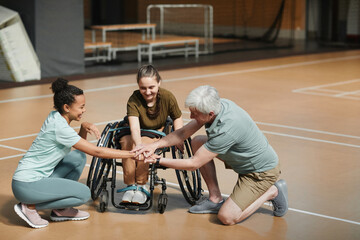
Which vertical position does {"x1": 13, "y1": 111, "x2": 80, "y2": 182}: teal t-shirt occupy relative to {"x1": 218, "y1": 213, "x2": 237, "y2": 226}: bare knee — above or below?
above

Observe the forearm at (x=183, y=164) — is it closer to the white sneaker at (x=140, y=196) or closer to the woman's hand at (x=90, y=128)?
the white sneaker at (x=140, y=196)

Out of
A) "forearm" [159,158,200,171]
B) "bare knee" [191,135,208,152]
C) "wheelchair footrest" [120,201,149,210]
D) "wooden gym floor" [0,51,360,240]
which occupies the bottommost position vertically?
"wooden gym floor" [0,51,360,240]

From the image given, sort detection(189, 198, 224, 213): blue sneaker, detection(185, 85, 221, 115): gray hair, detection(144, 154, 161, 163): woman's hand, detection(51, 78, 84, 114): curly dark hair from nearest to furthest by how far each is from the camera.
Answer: detection(185, 85, 221, 115): gray hair
detection(51, 78, 84, 114): curly dark hair
detection(144, 154, 161, 163): woman's hand
detection(189, 198, 224, 213): blue sneaker

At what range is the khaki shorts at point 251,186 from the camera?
4.30 metres

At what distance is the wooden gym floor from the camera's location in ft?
14.0

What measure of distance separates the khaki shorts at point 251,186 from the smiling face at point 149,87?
2.78ft

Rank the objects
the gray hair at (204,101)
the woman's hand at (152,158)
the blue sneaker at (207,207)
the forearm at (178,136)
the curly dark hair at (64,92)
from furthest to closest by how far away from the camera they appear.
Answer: the blue sneaker at (207,207), the forearm at (178,136), the woman's hand at (152,158), the curly dark hair at (64,92), the gray hair at (204,101)

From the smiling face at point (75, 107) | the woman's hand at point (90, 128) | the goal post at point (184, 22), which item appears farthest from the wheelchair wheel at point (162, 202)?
the goal post at point (184, 22)

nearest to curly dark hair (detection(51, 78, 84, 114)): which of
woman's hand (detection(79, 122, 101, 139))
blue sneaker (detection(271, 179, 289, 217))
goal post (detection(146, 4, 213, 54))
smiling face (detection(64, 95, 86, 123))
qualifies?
smiling face (detection(64, 95, 86, 123))

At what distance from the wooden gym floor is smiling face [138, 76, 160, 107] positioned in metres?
0.83

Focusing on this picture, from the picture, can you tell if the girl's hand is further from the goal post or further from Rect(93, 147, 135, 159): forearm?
the goal post

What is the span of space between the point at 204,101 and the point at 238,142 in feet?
1.22

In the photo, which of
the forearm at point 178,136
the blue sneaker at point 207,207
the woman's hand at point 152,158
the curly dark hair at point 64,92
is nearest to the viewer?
the curly dark hair at point 64,92

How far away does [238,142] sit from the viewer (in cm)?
418
